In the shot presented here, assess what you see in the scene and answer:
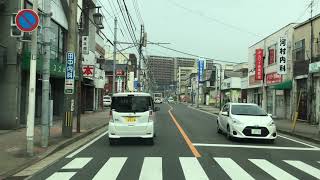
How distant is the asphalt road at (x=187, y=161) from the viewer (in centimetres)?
1067

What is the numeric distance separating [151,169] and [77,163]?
2267mm

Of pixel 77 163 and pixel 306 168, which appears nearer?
pixel 306 168

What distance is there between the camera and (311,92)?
109ft

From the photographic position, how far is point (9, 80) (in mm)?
20719

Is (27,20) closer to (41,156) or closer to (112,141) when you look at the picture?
(41,156)

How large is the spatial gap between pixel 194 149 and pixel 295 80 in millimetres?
23741

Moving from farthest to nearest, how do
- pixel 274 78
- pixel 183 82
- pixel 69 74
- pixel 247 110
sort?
pixel 183 82, pixel 274 78, pixel 247 110, pixel 69 74

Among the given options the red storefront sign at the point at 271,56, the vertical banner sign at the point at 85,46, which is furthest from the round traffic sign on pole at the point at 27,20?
the red storefront sign at the point at 271,56

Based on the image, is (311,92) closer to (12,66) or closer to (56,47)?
(56,47)

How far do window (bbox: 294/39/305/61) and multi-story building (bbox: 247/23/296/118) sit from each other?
143cm

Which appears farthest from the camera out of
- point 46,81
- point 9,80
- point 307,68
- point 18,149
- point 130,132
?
point 307,68

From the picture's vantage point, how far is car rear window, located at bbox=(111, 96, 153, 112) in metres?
16.9

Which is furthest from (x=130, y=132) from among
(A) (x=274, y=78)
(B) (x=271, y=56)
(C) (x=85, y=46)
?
(B) (x=271, y=56)

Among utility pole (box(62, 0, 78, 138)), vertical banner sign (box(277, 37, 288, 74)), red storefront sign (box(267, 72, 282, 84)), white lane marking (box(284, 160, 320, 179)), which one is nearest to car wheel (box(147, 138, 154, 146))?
utility pole (box(62, 0, 78, 138))
